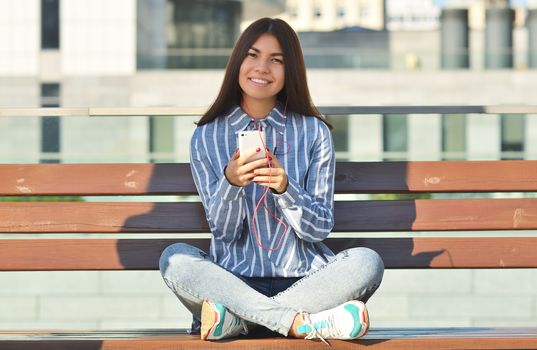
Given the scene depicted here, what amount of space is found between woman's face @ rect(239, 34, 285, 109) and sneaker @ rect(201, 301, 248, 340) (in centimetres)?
81

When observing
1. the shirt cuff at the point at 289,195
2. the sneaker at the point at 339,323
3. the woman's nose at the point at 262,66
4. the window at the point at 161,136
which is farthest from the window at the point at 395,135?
the sneaker at the point at 339,323

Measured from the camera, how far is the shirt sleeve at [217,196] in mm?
3381

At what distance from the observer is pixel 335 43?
30.1 meters

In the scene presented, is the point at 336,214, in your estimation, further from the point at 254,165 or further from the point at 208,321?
the point at 208,321

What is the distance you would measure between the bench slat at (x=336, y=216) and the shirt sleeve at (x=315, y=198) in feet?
1.32

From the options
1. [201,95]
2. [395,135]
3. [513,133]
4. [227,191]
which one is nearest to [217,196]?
[227,191]

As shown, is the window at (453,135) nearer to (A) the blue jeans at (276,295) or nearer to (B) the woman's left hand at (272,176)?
(A) the blue jeans at (276,295)

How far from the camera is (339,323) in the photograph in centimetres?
310

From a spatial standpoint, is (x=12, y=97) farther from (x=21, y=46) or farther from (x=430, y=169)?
(x=430, y=169)

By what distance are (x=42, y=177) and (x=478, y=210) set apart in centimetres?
166

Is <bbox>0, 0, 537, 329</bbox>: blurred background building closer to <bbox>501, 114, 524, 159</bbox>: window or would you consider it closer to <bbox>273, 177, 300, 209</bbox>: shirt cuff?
<bbox>501, 114, 524, 159</bbox>: window

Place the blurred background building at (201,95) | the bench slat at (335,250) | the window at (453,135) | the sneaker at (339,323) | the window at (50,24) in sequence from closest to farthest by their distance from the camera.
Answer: the sneaker at (339,323) → the bench slat at (335,250) → the blurred background building at (201,95) → the window at (453,135) → the window at (50,24)

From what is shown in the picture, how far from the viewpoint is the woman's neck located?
146 inches

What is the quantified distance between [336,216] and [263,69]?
69 centimetres
